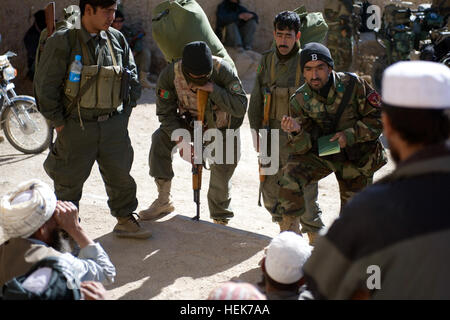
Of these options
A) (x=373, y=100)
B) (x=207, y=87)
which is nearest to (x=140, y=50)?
(x=207, y=87)

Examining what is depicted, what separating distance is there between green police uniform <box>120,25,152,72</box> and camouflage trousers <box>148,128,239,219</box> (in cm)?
683

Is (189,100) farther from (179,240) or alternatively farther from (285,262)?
(285,262)

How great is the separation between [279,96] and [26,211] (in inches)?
117

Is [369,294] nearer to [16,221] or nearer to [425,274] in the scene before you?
[425,274]

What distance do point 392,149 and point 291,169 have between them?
101 inches

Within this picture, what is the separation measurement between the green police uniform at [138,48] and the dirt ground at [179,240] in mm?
4578

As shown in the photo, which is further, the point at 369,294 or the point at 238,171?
the point at 238,171

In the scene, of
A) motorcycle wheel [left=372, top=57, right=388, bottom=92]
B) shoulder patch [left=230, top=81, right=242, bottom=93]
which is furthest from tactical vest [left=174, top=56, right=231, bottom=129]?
motorcycle wheel [left=372, top=57, right=388, bottom=92]

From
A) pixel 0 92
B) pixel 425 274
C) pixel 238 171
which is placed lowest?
pixel 238 171

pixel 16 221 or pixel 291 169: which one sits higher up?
pixel 16 221

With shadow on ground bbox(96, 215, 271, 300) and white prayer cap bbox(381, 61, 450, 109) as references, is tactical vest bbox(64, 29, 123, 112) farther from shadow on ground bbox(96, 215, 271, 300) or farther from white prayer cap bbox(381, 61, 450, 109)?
white prayer cap bbox(381, 61, 450, 109)

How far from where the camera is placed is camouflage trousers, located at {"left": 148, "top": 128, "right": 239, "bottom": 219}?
5723 mm
